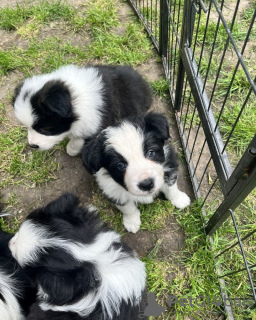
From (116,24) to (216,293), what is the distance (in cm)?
307

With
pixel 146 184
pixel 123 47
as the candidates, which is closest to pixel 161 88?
pixel 123 47

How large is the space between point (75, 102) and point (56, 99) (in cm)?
29

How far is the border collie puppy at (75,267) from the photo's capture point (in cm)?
148

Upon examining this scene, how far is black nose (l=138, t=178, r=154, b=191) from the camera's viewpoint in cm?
172

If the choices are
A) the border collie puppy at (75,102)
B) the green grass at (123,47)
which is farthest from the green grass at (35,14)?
the border collie puppy at (75,102)

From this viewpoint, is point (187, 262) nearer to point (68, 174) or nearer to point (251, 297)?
point (251, 297)

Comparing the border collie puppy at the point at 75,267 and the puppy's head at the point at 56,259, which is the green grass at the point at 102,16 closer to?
the border collie puppy at the point at 75,267

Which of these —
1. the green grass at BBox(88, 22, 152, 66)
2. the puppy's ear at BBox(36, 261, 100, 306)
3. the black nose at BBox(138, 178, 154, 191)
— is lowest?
the puppy's ear at BBox(36, 261, 100, 306)

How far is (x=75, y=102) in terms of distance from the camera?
2283 mm

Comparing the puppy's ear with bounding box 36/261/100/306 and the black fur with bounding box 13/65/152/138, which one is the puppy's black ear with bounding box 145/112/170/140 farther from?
the puppy's ear with bounding box 36/261/100/306

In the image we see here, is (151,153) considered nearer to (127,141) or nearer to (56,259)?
(127,141)

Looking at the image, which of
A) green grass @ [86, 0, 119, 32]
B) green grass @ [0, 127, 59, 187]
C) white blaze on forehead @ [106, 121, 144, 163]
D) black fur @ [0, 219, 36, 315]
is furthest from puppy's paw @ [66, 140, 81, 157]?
green grass @ [86, 0, 119, 32]

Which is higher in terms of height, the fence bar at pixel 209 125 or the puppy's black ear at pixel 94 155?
the fence bar at pixel 209 125

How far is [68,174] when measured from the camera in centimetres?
276
